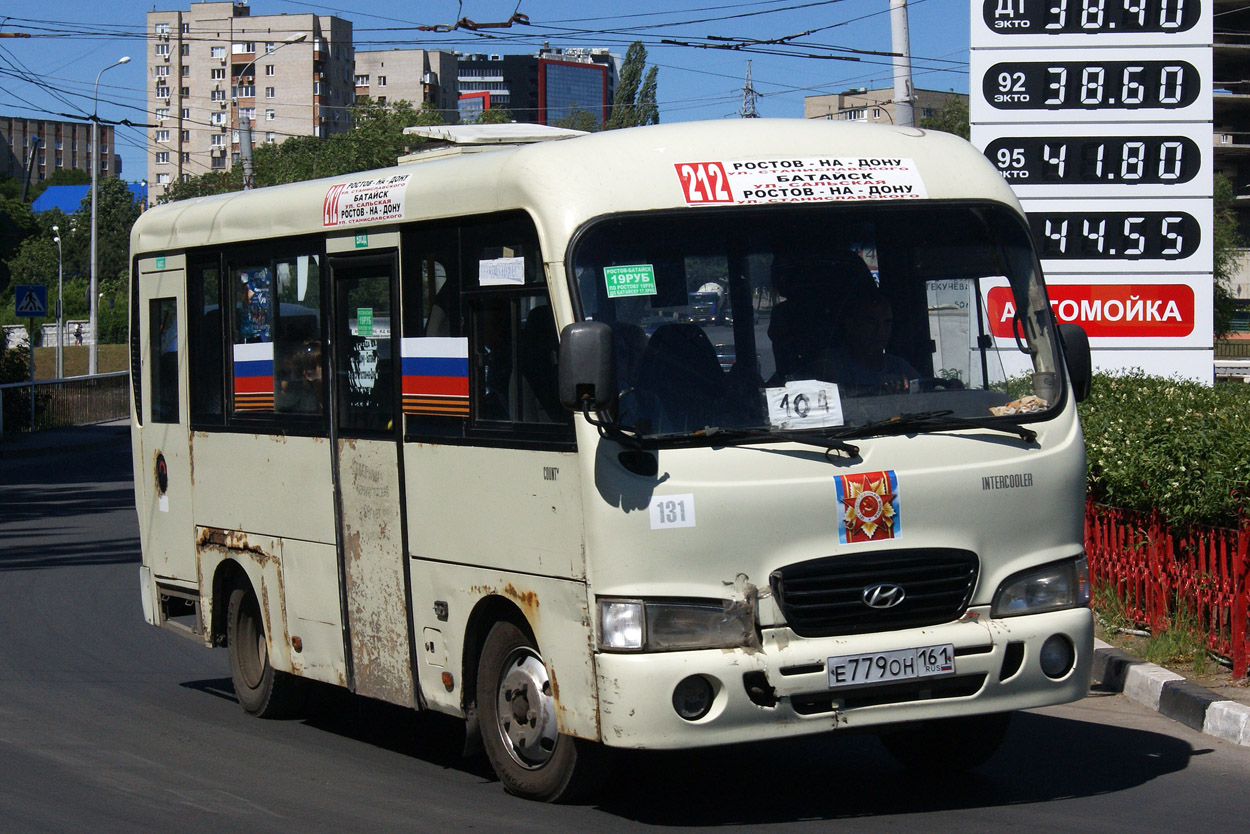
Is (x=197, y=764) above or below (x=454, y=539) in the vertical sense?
below

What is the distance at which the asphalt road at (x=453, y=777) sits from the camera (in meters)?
6.22

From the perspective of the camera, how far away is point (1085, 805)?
626cm

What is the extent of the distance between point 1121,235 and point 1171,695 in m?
7.20

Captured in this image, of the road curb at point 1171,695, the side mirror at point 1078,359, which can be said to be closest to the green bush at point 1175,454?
the road curb at point 1171,695

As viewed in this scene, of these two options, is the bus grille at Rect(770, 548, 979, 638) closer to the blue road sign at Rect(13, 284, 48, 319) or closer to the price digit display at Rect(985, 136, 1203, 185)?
the price digit display at Rect(985, 136, 1203, 185)

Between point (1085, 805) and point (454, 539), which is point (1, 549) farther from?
point (1085, 805)

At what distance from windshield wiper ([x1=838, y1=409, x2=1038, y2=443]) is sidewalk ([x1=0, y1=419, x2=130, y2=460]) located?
27.1 m

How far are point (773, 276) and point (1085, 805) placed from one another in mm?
2361

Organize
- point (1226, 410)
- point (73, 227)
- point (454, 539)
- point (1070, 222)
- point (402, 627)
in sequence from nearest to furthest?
point (454, 539), point (402, 627), point (1226, 410), point (1070, 222), point (73, 227)

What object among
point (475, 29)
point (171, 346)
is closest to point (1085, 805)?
point (171, 346)

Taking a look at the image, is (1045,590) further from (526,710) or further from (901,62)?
(901,62)

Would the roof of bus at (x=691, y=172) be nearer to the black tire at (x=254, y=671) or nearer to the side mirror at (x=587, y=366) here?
the side mirror at (x=587, y=366)

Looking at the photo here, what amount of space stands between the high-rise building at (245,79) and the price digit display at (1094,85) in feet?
374

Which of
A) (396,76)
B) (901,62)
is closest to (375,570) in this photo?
(901,62)
